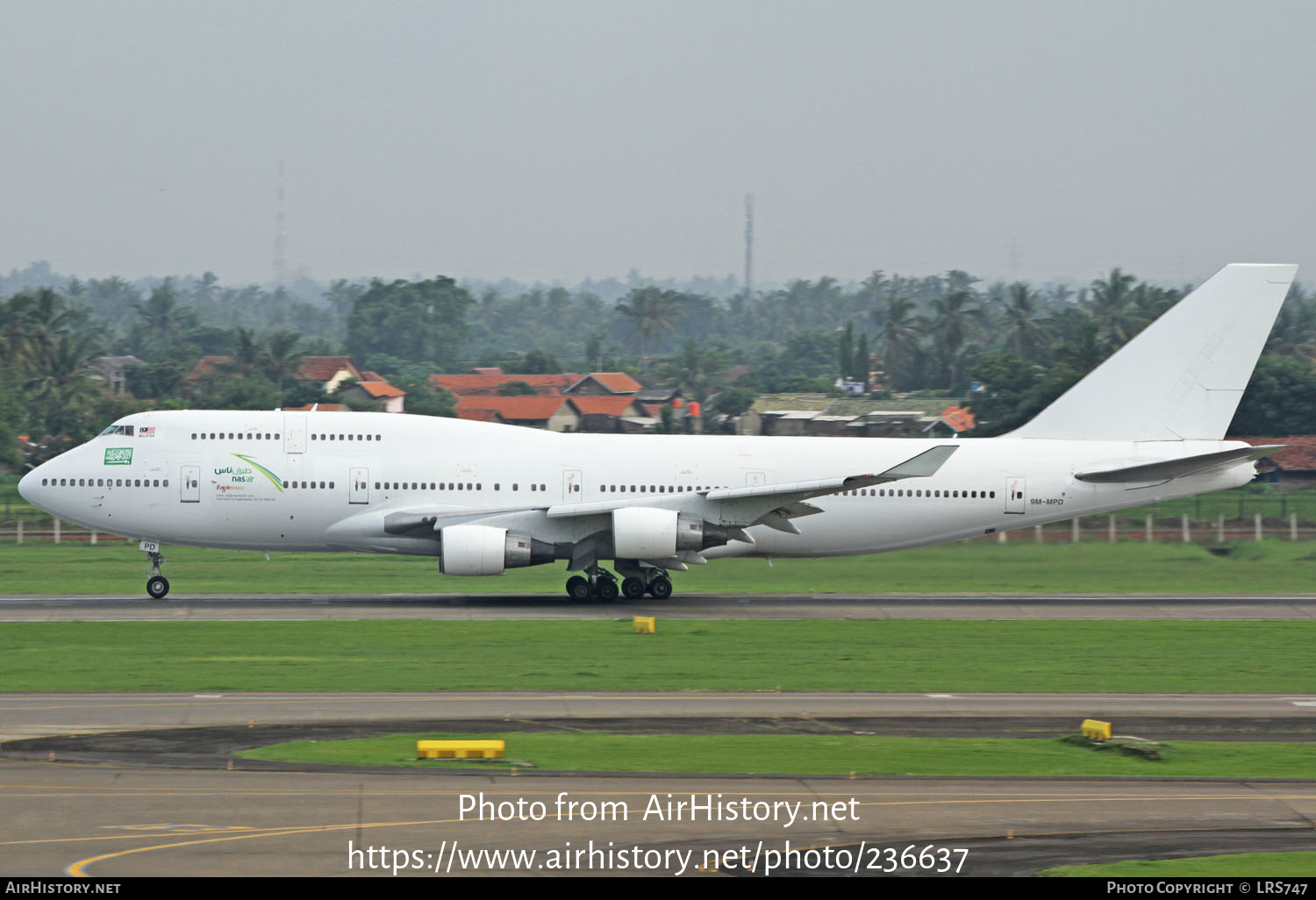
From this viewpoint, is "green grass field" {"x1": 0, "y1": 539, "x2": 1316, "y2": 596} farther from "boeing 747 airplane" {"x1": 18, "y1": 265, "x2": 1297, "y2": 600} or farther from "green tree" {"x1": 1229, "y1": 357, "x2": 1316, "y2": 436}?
"green tree" {"x1": 1229, "y1": 357, "x2": 1316, "y2": 436}

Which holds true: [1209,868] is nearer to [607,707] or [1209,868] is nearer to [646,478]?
[607,707]

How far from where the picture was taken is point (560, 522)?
41938mm

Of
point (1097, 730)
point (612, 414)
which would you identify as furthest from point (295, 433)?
point (612, 414)

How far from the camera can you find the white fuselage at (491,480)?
41.8 m

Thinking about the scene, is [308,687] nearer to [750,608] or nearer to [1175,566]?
[750,608]

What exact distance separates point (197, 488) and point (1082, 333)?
6916cm

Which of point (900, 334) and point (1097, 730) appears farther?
point (900, 334)

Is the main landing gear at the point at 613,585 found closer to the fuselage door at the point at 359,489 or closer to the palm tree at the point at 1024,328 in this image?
the fuselage door at the point at 359,489

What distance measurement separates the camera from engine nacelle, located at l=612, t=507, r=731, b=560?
40.8 meters

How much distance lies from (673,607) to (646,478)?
12.5 feet

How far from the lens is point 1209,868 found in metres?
17.0

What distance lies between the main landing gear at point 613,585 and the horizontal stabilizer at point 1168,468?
12613mm

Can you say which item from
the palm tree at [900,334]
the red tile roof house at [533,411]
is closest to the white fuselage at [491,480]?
the red tile roof house at [533,411]
